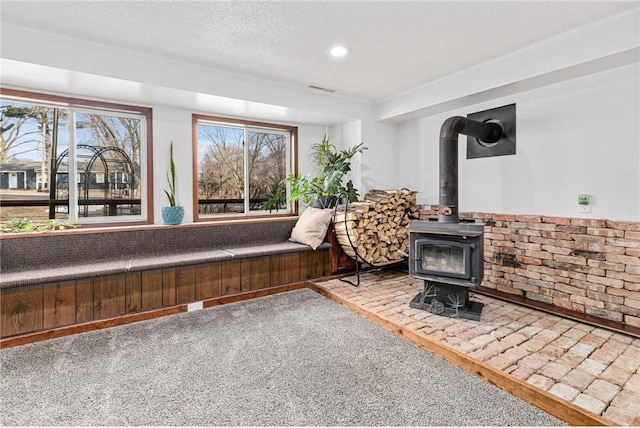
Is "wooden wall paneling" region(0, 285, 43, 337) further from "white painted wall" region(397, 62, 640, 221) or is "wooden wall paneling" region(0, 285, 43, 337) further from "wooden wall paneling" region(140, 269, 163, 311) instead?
"white painted wall" region(397, 62, 640, 221)

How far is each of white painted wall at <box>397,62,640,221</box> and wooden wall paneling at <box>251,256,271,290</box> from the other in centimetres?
238

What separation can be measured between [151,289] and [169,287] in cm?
15

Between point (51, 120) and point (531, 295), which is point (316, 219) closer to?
point (531, 295)

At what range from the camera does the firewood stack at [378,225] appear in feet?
12.4

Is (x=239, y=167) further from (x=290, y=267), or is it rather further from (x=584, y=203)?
(x=584, y=203)

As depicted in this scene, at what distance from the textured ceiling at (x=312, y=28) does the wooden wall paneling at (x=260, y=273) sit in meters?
2.00

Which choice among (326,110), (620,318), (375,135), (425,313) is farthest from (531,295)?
(326,110)

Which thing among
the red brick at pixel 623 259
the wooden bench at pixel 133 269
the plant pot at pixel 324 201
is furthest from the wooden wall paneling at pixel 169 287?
the red brick at pixel 623 259

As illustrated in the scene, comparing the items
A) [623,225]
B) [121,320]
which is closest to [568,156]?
[623,225]

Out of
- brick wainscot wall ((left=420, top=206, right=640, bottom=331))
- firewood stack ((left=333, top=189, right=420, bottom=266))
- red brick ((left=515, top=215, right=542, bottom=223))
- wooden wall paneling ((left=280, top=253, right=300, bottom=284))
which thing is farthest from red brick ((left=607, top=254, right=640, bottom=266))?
wooden wall paneling ((left=280, top=253, right=300, bottom=284))

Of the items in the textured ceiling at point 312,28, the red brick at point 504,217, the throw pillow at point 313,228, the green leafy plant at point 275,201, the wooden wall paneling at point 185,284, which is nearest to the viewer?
the textured ceiling at point 312,28

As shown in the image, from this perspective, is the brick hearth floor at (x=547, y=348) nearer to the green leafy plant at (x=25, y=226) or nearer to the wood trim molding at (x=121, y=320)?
the wood trim molding at (x=121, y=320)

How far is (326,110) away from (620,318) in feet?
11.5

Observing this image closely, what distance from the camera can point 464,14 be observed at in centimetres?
229
